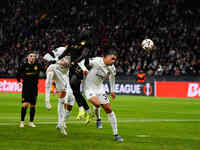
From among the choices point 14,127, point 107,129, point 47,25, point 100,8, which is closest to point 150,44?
point 107,129

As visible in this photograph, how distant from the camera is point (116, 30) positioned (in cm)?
4700

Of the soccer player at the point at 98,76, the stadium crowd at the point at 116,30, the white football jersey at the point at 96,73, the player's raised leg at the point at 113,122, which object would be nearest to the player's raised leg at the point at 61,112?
the soccer player at the point at 98,76

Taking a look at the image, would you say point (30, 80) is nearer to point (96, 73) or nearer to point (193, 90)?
point (96, 73)

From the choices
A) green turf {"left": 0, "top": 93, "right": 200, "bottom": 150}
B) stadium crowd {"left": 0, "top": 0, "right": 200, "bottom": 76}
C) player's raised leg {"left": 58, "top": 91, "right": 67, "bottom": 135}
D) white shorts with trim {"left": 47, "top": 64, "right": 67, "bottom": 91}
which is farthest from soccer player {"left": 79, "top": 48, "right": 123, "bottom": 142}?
stadium crowd {"left": 0, "top": 0, "right": 200, "bottom": 76}

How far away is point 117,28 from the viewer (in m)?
47.2

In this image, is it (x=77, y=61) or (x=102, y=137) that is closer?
(x=102, y=137)

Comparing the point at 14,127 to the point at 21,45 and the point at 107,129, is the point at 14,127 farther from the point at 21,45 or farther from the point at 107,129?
the point at 21,45

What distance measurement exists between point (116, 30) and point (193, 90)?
12.2 meters

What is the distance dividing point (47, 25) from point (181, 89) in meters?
19.5

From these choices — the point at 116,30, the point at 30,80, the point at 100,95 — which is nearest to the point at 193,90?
the point at 116,30

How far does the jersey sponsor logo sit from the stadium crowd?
0.88m

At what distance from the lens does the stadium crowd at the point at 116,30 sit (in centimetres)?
4056

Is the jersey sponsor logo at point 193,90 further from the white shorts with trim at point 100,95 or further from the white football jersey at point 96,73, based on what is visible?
the white shorts with trim at point 100,95

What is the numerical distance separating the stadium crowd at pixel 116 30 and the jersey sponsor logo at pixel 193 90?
0.88 meters
